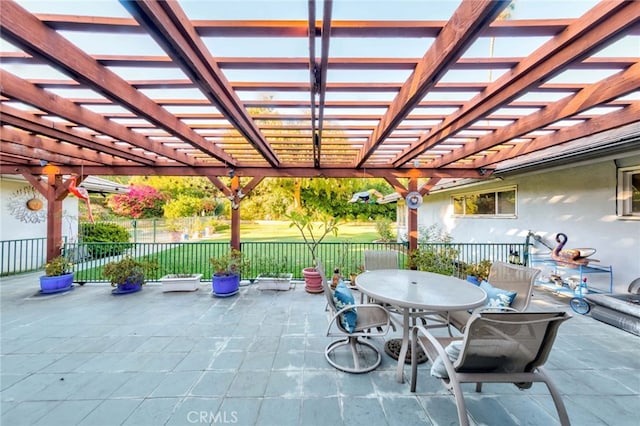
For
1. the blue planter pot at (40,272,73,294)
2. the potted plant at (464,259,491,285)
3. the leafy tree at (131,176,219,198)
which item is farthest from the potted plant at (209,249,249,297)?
the leafy tree at (131,176,219,198)

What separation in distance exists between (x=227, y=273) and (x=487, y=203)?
7197 mm

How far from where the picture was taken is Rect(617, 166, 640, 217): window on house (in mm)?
3854

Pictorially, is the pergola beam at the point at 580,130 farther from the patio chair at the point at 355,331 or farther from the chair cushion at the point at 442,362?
the patio chair at the point at 355,331

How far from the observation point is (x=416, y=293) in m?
2.55

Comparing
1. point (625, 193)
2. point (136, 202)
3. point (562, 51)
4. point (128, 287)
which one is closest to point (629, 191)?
point (625, 193)

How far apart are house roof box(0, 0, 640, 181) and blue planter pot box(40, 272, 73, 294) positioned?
2.63 metres

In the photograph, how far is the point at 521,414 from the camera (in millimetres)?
1987

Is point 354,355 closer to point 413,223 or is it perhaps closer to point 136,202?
point 413,223

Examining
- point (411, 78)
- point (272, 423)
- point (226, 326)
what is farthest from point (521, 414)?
point (226, 326)

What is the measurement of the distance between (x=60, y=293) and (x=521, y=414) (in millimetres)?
7478

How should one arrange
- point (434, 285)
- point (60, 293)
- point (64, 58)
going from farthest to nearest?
point (60, 293), point (434, 285), point (64, 58)

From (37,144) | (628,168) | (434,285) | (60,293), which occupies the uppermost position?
(37,144)

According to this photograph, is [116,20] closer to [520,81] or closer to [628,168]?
[520,81]

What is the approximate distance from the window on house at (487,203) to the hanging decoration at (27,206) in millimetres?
12932
